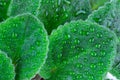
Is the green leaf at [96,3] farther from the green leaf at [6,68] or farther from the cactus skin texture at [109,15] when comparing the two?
the green leaf at [6,68]

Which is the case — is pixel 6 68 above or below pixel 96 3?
below

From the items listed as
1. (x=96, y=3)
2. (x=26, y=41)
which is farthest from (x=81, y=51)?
(x=96, y=3)

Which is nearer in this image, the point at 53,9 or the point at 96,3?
the point at 53,9

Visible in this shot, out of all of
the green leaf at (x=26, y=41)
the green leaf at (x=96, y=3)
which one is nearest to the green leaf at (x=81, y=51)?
the green leaf at (x=26, y=41)

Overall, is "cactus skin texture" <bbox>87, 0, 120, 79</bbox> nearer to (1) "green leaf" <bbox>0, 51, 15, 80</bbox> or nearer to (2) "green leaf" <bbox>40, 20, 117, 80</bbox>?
(2) "green leaf" <bbox>40, 20, 117, 80</bbox>

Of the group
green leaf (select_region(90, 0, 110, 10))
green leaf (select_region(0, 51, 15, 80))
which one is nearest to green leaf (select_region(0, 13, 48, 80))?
green leaf (select_region(0, 51, 15, 80))

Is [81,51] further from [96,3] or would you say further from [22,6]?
[96,3]

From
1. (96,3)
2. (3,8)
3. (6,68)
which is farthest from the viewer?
(96,3)
